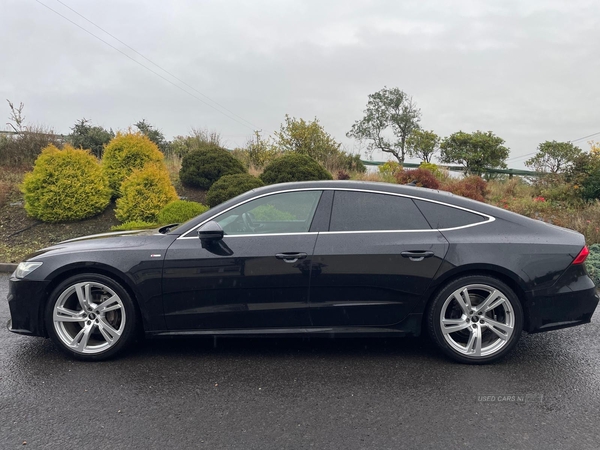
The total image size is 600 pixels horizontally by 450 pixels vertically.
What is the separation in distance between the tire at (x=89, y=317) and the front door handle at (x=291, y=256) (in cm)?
128

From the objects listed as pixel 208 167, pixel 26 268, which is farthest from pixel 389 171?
pixel 26 268

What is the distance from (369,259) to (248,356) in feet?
4.37

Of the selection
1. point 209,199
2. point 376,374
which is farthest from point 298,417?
point 209,199

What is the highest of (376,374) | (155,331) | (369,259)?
(369,259)

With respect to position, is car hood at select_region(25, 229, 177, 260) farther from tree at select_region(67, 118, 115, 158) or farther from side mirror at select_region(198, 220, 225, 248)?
tree at select_region(67, 118, 115, 158)

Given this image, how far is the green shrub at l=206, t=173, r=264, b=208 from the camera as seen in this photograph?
9750 millimetres

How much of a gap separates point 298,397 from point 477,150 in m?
19.3

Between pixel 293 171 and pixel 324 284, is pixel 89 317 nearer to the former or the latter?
pixel 324 284

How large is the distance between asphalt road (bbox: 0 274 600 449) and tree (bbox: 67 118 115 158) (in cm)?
1308

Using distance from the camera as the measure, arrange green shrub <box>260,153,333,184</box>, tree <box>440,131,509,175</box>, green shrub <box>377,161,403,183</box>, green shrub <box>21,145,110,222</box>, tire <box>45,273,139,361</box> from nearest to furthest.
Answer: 1. tire <box>45,273,139,361</box>
2. green shrub <box>21,145,110,222</box>
3. green shrub <box>260,153,333,184</box>
4. green shrub <box>377,161,403,183</box>
5. tree <box>440,131,509,175</box>

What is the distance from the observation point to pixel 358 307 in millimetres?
3689

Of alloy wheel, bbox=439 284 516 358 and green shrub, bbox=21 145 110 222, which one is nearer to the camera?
alloy wheel, bbox=439 284 516 358

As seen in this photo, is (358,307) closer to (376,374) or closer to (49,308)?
(376,374)

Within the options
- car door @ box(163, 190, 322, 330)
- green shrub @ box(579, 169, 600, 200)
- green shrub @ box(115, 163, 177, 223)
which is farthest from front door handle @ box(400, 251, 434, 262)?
green shrub @ box(579, 169, 600, 200)
